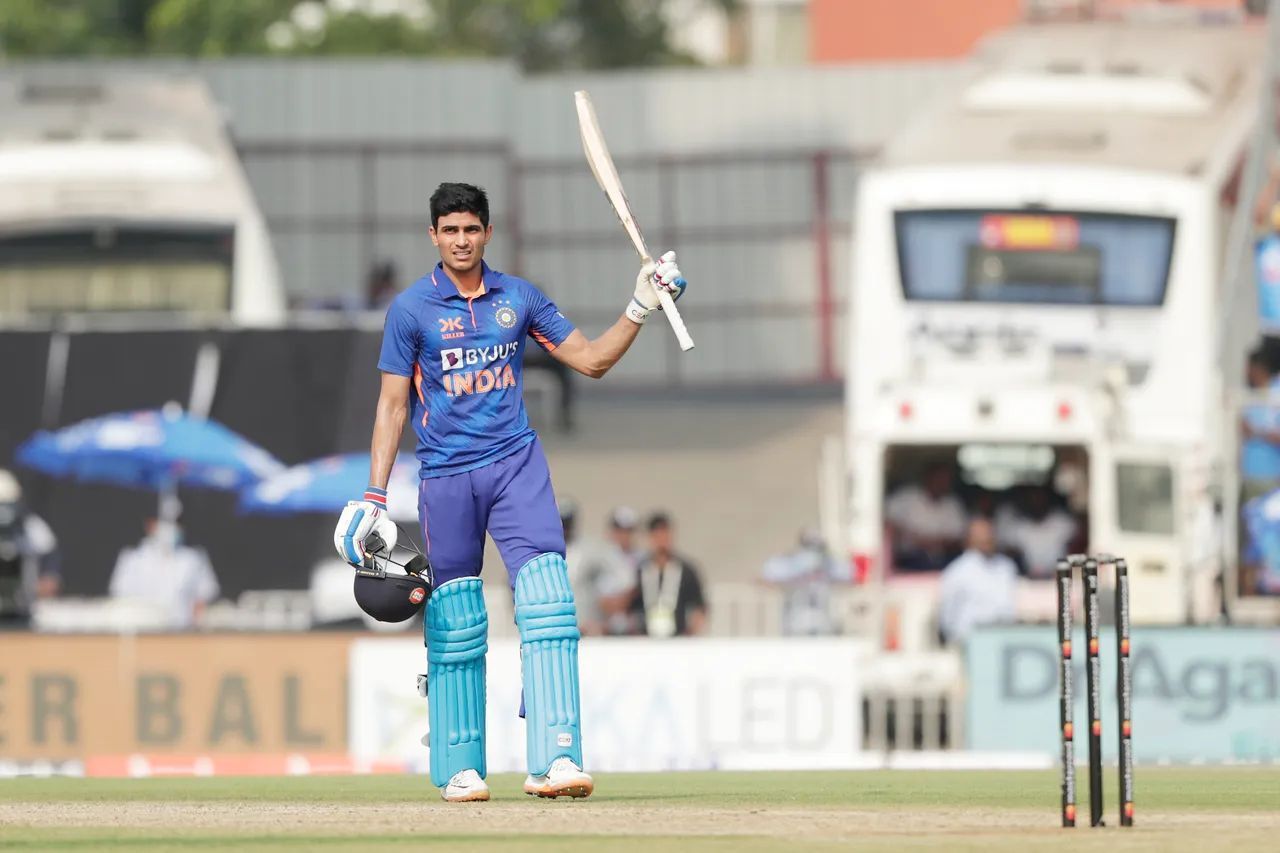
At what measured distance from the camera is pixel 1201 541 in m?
24.1

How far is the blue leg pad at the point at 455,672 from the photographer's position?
10.3 m

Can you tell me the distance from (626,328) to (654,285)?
24cm

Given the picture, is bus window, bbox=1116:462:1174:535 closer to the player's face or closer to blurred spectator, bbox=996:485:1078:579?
blurred spectator, bbox=996:485:1078:579

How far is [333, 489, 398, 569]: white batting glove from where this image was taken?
33.1 ft

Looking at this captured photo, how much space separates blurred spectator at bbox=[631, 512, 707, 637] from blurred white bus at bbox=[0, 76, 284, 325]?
779 cm

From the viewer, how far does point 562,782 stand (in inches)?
401

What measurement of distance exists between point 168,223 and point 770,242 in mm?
17508

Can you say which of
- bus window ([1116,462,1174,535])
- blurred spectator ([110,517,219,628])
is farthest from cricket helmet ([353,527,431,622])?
bus window ([1116,462,1174,535])

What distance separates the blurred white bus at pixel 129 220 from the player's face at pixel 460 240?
17412 mm

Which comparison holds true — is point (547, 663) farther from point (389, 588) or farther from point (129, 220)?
point (129, 220)

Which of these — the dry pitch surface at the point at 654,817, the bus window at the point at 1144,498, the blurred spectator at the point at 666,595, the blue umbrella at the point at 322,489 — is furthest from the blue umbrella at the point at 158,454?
the dry pitch surface at the point at 654,817

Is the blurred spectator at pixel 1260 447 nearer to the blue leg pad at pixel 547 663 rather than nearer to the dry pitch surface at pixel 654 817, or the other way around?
the dry pitch surface at pixel 654 817

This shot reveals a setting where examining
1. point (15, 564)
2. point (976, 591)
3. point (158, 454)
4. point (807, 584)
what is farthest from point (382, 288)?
point (976, 591)

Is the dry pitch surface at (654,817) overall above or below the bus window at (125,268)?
below
